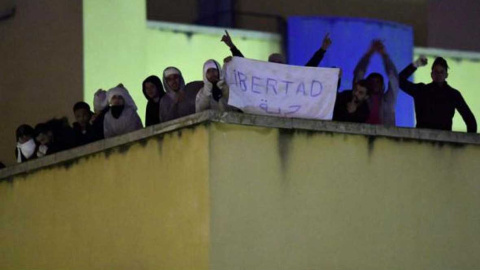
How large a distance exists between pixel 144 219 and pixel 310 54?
6506 millimetres

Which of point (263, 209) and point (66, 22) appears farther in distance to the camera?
point (66, 22)

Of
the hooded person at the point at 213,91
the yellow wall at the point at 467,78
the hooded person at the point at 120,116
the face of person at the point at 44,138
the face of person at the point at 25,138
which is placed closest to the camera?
the hooded person at the point at 213,91

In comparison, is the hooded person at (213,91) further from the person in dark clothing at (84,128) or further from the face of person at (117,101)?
the person in dark clothing at (84,128)

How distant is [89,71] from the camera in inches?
910

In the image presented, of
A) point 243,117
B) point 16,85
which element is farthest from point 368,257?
point 16,85

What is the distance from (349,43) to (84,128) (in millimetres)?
5553

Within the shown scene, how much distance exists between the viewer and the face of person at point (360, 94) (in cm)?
1842

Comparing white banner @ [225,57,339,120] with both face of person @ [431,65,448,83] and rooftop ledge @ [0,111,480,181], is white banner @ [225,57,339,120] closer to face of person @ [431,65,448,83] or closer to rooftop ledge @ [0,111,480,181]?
rooftop ledge @ [0,111,480,181]

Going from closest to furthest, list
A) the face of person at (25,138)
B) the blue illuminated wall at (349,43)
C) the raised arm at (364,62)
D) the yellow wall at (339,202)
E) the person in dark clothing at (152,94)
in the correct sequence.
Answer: the yellow wall at (339,202) → the person in dark clothing at (152,94) → the face of person at (25,138) → the raised arm at (364,62) → the blue illuminated wall at (349,43)

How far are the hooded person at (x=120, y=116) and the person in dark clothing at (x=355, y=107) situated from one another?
2.19 meters

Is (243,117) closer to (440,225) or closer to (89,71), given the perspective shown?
(440,225)

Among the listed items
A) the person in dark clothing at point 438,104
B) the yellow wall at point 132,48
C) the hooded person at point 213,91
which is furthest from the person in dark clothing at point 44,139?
the person in dark clothing at point 438,104

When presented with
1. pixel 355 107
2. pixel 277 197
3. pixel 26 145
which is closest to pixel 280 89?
pixel 355 107

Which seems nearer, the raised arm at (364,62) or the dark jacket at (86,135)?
the dark jacket at (86,135)
